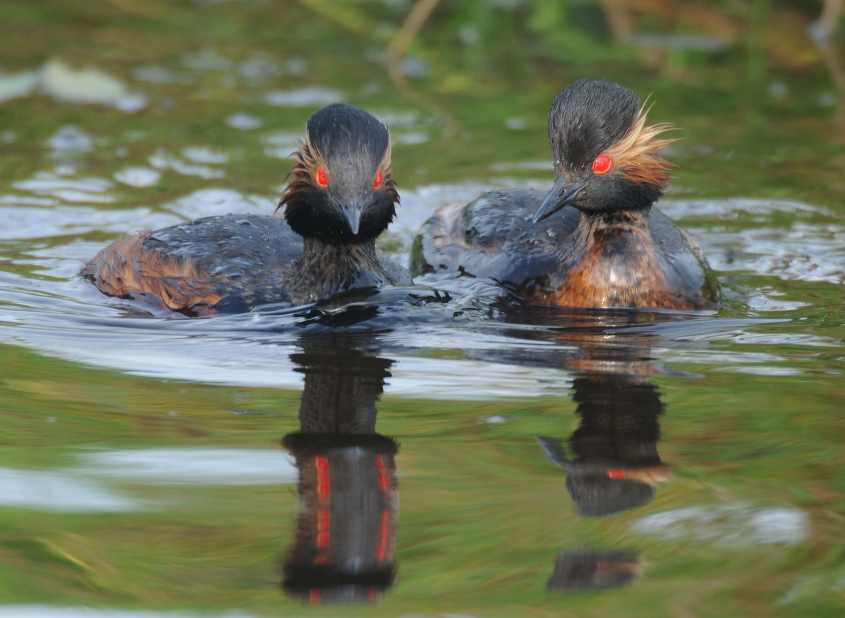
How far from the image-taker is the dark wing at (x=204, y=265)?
804cm

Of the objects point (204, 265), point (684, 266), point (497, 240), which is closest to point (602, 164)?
point (684, 266)

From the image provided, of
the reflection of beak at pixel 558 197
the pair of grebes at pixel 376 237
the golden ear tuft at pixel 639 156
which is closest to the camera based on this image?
the pair of grebes at pixel 376 237

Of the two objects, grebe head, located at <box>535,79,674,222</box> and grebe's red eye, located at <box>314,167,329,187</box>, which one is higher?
grebe head, located at <box>535,79,674,222</box>

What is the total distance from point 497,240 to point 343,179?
1548 millimetres

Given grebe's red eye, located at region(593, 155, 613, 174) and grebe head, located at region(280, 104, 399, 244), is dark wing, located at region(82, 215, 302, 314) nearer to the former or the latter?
grebe head, located at region(280, 104, 399, 244)

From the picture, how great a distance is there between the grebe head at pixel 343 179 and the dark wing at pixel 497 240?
3.13 ft

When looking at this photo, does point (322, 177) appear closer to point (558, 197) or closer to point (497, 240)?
point (558, 197)

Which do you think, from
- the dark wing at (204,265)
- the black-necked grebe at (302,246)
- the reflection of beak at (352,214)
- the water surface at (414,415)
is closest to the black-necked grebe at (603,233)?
the water surface at (414,415)

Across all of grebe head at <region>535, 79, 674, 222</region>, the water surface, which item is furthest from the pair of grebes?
the water surface

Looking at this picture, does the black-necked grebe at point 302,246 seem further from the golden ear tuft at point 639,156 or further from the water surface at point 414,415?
the golden ear tuft at point 639,156

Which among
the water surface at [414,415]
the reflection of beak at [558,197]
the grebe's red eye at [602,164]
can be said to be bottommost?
the water surface at [414,415]

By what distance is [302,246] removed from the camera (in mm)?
8672

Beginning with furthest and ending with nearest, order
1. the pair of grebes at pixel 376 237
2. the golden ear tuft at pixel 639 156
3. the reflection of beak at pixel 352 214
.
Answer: the golden ear tuft at pixel 639 156 → the pair of grebes at pixel 376 237 → the reflection of beak at pixel 352 214

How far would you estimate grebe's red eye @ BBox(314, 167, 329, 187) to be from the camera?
25.7 ft
